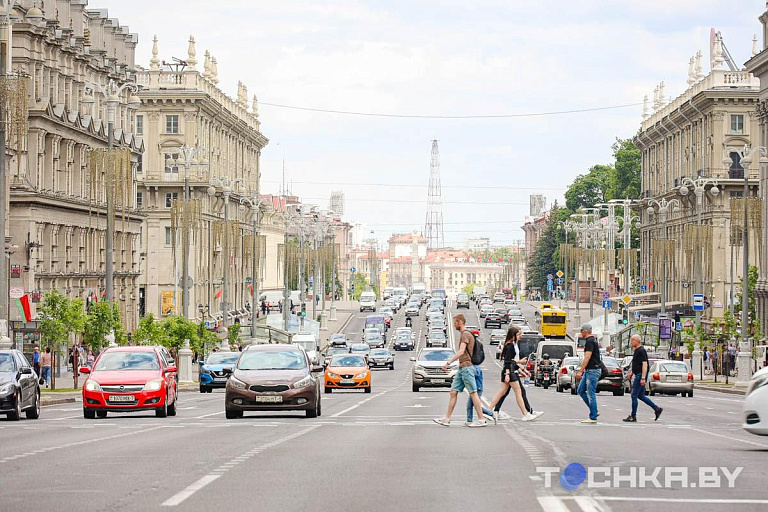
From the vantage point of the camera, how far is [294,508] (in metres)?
12.0

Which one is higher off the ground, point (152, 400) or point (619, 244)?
point (619, 244)

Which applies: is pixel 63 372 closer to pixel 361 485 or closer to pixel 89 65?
pixel 89 65

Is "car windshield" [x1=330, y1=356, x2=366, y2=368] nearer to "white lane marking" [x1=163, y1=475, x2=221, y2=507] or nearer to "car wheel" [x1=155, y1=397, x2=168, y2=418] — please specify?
"car wheel" [x1=155, y1=397, x2=168, y2=418]

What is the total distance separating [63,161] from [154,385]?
45.0 m

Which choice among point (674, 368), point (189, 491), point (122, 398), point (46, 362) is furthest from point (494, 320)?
point (189, 491)

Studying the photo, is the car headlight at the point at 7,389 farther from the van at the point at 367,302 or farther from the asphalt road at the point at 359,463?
the van at the point at 367,302

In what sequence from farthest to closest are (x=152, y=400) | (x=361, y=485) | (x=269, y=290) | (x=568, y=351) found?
(x=269, y=290) → (x=568, y=351) → (x=152, y=400) → (x=361, y=485)

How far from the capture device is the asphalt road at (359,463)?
12.5m

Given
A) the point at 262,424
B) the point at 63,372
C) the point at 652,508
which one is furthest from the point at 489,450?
the point at 63,372

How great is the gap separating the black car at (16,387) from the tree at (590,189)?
140 m

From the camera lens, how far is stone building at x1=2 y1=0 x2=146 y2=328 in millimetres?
64938

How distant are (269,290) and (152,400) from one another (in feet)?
435

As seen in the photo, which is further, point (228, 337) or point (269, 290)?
point (269, 290)

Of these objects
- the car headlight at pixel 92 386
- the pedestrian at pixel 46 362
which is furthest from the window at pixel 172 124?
the car headlight at pixel 92 386
